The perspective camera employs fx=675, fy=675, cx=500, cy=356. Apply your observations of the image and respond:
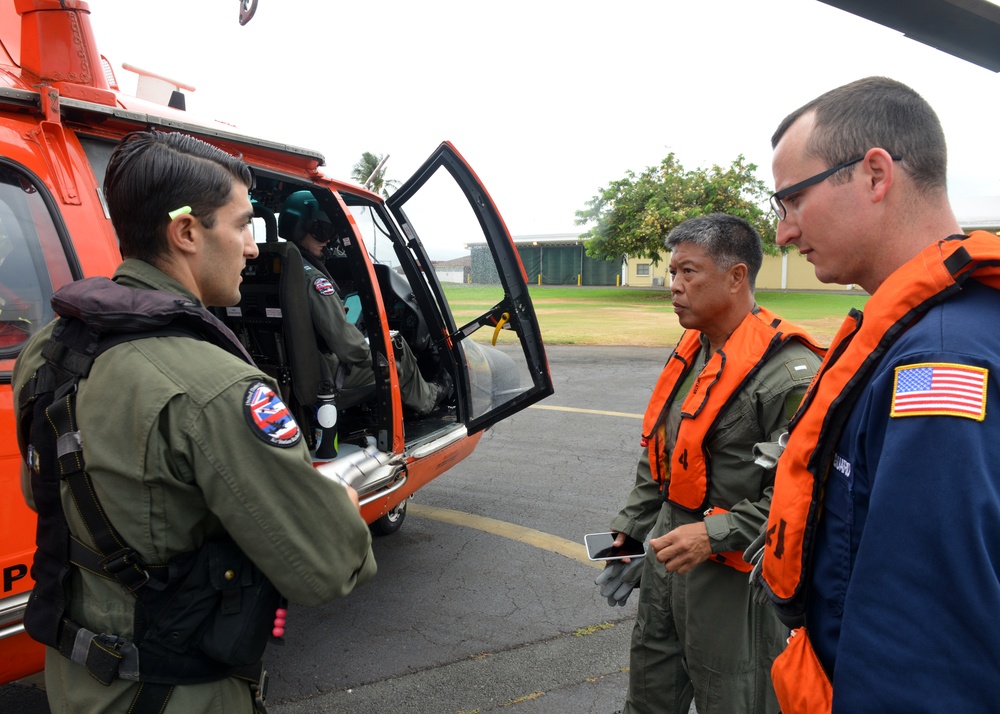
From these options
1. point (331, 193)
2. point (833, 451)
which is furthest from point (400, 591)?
point (833, 451)

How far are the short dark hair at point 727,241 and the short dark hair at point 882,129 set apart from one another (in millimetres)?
1093

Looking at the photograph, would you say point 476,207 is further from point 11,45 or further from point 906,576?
point 906,576

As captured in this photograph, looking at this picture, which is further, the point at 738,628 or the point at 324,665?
the point at 324,665

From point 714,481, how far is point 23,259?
2.41 metres

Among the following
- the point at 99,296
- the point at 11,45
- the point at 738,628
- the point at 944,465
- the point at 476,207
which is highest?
the point at 11,45

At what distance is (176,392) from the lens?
121 cm

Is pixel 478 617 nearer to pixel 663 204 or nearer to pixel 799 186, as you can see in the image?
pixel 799 186

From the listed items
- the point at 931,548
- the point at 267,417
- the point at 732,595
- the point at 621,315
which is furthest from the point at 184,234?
the point at 621,315

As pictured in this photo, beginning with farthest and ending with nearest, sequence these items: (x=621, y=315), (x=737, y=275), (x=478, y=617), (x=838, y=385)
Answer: (x=621, y=315), (x=478, y=617), (x=737, y=275), (x=838, y=385)

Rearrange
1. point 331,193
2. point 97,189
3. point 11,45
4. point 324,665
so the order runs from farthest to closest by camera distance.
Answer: point 331,193 → point 324,665 → point 11,45 → point 97,189

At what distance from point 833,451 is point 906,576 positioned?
254 millimetres

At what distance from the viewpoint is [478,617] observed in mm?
3557

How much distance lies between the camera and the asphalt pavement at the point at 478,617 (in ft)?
9.46

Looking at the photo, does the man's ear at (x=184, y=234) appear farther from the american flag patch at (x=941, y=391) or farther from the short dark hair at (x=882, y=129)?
the american flag patch at (x=941, y=391)
